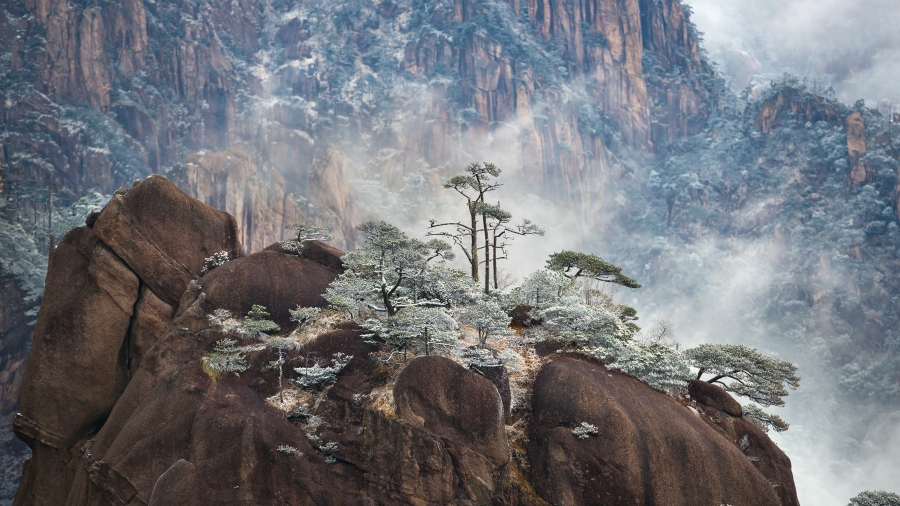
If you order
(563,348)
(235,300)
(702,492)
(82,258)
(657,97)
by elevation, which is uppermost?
(657,97)

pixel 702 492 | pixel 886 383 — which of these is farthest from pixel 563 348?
pixel 886 383

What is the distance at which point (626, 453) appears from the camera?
24.9 m

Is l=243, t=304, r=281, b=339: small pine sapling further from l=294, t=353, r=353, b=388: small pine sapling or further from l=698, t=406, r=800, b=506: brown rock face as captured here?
l=698, t=406, r=800, b=506: brown rock face

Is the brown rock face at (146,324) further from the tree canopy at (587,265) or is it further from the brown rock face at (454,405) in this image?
the tree canopy at (587,265)

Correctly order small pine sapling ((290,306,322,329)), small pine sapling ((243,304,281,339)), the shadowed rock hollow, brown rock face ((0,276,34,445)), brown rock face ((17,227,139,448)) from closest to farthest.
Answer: the shadowed rock hollow < small pine sapling ((243,304,281,339)) < small pine sapling ((290,306,322,329)) < brown rock face ((17,227,139,448)) < brown rock face ((0,276,34,445))

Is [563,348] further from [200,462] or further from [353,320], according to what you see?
[200,462]

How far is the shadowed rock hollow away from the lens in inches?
957

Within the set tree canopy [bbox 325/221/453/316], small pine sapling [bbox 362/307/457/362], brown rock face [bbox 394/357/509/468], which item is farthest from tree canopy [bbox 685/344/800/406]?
tree canopy [bbox 325/221/453/316]

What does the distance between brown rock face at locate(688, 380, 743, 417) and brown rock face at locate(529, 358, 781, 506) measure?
254cm

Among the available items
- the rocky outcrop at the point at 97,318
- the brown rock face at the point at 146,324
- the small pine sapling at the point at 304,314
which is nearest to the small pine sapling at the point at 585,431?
the small pine sapling at the point at 304,314

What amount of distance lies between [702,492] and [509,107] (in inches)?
5786

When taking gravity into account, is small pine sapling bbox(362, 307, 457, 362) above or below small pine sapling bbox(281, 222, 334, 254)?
below

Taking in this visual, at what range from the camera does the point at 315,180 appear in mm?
123688

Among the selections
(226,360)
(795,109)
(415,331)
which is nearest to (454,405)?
(415,331)
